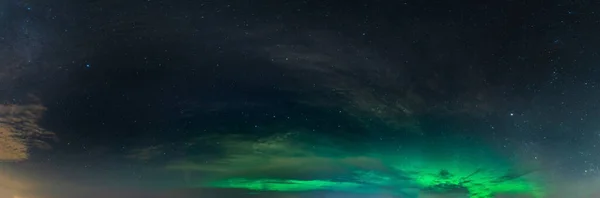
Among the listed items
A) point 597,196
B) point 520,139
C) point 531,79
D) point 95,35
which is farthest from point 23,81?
point 597,196

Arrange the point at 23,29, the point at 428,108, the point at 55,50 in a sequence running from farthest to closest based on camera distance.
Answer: the point at 428,108, the point at 55,50, the point at 23,29

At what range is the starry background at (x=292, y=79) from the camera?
5645 mm

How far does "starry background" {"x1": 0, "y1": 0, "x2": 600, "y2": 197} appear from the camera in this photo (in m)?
5.64

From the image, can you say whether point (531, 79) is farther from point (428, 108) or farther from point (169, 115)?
point (169, 115)

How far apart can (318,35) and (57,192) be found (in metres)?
20.7

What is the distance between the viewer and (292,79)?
7.91m

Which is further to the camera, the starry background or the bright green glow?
the bright green glow

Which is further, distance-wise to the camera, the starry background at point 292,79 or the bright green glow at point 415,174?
the bright green glow at point 415,174

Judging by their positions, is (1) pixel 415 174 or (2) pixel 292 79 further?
(1) pixel 415 174

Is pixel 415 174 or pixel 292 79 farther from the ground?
pixel 292 79

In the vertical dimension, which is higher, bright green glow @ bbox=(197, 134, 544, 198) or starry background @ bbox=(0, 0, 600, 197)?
starry background @ bbox=(0, 0, 600, 197)

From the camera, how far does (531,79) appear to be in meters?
Answer: 7.72

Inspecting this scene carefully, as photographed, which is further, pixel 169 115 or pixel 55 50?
pixel 169 115

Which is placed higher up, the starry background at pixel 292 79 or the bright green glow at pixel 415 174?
the starry background at pixel 292 79
